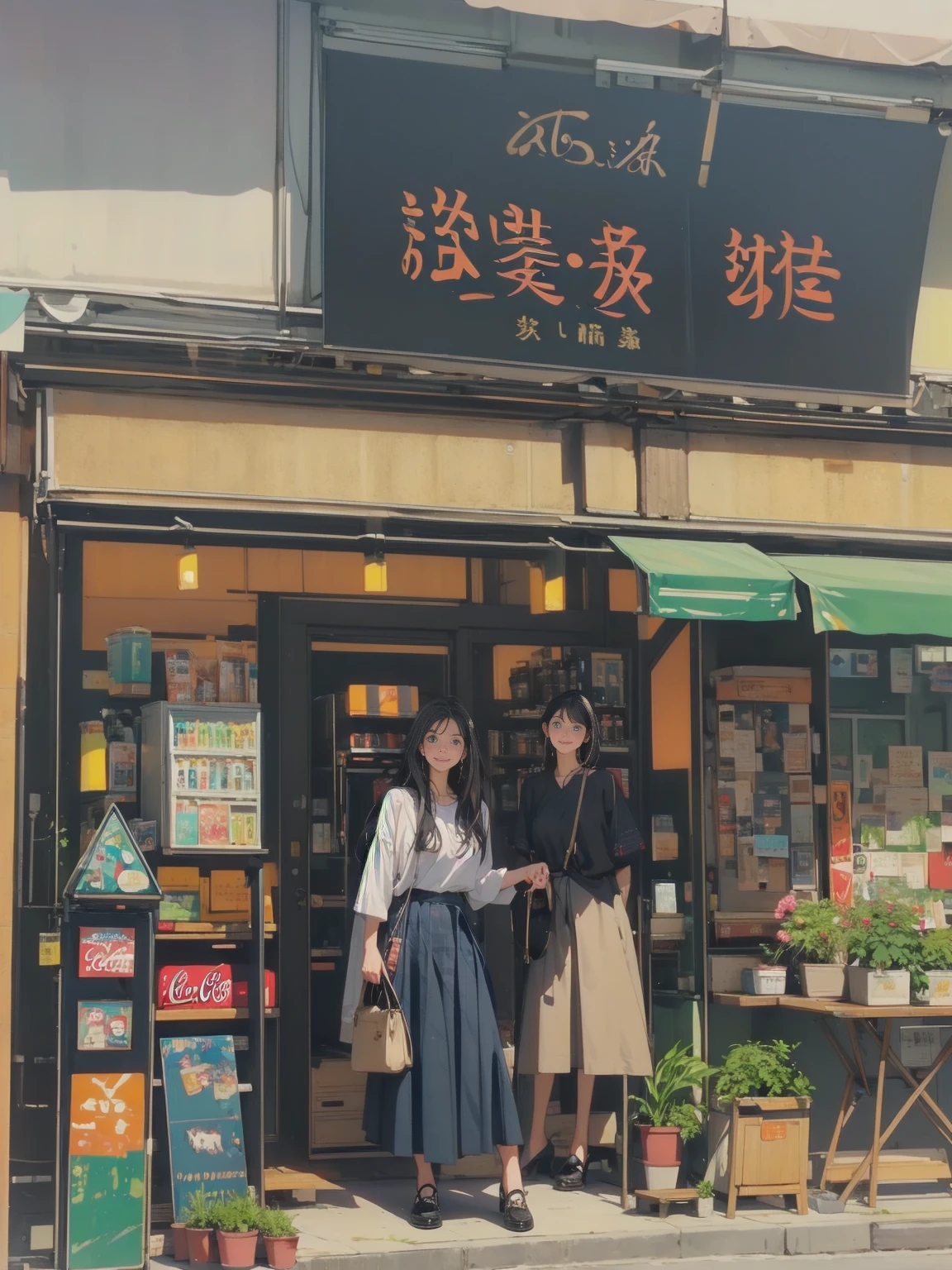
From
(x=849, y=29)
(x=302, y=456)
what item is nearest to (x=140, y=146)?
(x=302, y=456)

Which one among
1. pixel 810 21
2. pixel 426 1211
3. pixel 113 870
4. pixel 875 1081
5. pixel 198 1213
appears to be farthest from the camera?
pixel 810 21

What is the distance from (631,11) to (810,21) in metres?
1.40

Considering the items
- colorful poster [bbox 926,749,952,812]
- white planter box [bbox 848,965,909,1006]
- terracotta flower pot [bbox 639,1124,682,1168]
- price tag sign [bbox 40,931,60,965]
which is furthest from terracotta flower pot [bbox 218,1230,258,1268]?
colorful poster [bbox 926,749,952,812]

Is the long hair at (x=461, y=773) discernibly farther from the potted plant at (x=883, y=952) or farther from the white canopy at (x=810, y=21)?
the white canopy at (x=810, y=21)

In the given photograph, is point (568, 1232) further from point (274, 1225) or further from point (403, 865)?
point (403, 865)

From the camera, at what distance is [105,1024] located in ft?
24.1

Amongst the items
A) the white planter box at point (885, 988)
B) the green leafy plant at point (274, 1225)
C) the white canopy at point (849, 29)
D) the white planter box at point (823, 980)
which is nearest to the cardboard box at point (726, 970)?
the white planter box at point (823, 980)

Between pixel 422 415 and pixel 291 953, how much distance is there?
315 centimetres

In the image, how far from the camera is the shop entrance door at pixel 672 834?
8.90 metres

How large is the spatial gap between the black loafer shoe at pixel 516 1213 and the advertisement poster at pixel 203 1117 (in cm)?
124

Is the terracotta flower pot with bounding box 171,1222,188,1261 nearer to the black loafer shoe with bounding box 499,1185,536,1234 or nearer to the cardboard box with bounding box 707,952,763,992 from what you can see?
the black loafer shoe with bounding box 499,1185,536,1234

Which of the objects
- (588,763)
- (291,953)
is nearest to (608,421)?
(588,763)

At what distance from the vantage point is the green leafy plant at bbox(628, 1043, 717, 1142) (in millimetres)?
8469

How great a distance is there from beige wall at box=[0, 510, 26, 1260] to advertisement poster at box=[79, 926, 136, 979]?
0.42 m
